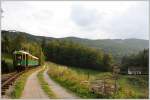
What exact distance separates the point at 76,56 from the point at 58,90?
1.01 meters

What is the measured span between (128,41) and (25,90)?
1.85 metres

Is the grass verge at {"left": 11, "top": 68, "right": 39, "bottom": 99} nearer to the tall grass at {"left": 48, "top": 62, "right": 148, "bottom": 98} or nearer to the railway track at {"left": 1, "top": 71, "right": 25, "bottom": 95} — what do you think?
the railway track at {"left": 1, "top": 71, "right": 25, "bottom": 95}

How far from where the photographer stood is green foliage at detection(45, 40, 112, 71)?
9656 mm

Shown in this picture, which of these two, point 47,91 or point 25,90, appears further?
point 47,91

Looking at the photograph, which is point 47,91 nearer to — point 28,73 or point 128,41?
point 28,73

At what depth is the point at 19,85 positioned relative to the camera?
1033cm

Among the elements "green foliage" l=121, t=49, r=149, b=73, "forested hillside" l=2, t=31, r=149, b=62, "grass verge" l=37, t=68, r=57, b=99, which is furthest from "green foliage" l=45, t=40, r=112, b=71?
"grass verge" l=37, t=68, r=57, b=99

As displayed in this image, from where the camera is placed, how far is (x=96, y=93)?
9.88 metres

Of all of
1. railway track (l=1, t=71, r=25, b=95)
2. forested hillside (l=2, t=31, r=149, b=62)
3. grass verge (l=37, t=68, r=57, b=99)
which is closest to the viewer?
forested hillside (l=2, t=31, r=149, b=62)

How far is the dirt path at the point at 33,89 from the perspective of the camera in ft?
31.5

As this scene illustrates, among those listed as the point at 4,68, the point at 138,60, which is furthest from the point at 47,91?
the point at 138,60

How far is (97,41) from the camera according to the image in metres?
9.62

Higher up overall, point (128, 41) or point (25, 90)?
point (128, 41)

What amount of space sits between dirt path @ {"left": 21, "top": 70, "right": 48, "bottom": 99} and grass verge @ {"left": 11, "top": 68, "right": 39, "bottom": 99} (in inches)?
2.7
